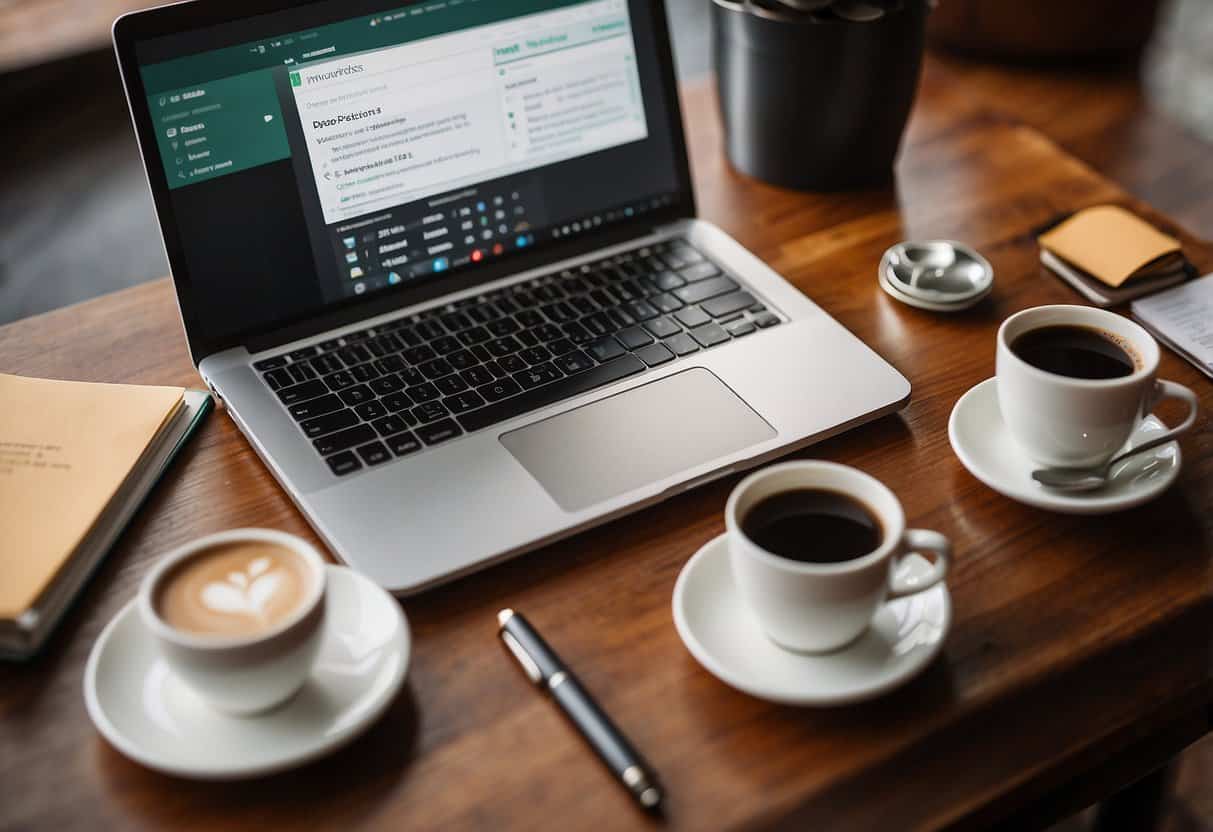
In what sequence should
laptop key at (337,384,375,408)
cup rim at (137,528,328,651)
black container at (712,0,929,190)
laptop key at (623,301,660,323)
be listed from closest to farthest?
cup rim at (137,528,328,651), laptop key at (337,384,375,408), laptop key at (623,301,660,323), black container at (712,0,929,190)

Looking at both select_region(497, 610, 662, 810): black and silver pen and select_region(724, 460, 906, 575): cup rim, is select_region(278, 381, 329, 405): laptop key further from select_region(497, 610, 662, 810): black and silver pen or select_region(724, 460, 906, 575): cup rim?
select_region(724, 460, 906, 575): cup rim

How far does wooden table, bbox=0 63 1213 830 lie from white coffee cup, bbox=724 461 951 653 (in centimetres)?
6

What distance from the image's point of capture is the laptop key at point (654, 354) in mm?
1014

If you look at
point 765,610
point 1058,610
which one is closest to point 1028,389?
point 1058,610

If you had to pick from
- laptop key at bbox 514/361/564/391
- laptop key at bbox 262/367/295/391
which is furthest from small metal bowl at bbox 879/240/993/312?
laptop key at bbox 262/367/295/391

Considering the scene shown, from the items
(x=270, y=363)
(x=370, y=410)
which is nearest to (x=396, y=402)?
(x=370, y=410)

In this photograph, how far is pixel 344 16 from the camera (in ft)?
3.28

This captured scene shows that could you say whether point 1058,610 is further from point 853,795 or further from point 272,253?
point 272,253

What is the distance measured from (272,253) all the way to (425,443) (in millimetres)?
232

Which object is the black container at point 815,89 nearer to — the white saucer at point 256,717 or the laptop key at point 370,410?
the laptop key at point 370,410

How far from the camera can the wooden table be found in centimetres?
69

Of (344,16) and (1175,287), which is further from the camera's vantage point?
(1175,287)

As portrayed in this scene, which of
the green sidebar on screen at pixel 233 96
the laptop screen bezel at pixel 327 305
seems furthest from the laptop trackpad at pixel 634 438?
the green sidebar on screen at pixel 233 96

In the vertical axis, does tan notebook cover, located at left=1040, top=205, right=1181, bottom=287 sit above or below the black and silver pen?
below
